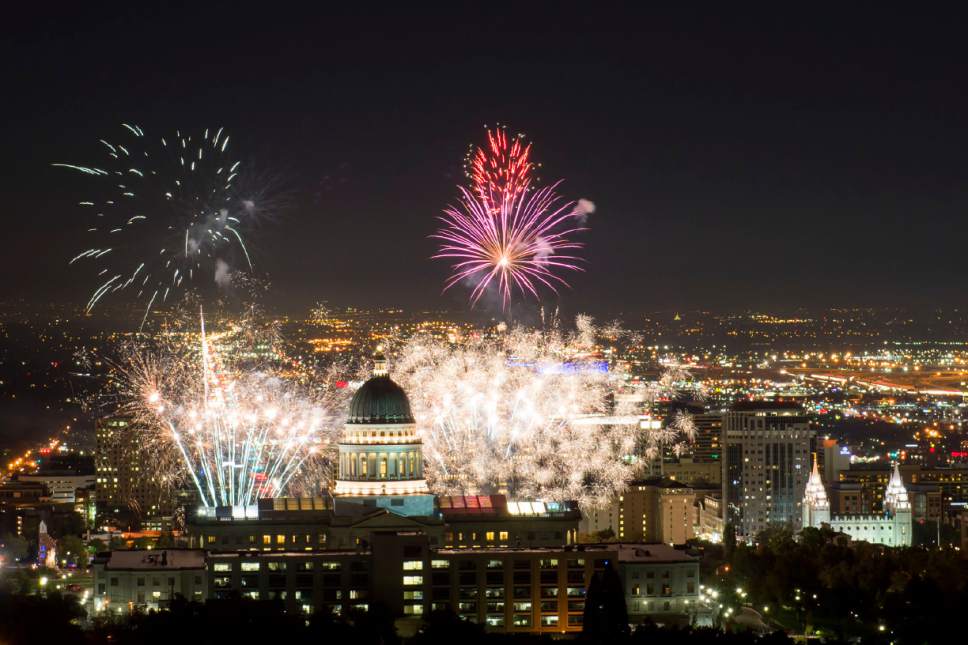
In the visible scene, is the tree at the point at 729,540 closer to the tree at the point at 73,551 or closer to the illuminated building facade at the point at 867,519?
the illuminated building facade at the point at 867,519

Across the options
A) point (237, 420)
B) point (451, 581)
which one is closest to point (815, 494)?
point (237, 420)

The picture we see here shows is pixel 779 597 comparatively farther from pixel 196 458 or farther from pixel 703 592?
pixel 196 458

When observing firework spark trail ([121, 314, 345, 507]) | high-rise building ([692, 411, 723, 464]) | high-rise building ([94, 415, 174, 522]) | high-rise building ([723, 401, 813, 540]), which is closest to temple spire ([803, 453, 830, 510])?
high-rise building ([723, 401, 813, 540])

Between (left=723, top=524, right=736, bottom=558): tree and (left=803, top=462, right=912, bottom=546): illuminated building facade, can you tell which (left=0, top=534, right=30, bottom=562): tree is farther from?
(left=803, top=462, right=912, bottom=546): illuminated building facade

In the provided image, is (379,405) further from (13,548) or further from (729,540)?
(13,548)

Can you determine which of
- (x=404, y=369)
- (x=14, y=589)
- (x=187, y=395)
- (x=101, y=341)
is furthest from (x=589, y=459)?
(x=101, y=341)

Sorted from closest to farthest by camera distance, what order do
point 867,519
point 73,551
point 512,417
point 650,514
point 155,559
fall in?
point 155,559 → point 512,417 → point 73,551 → point 650,514 → point 867,519
